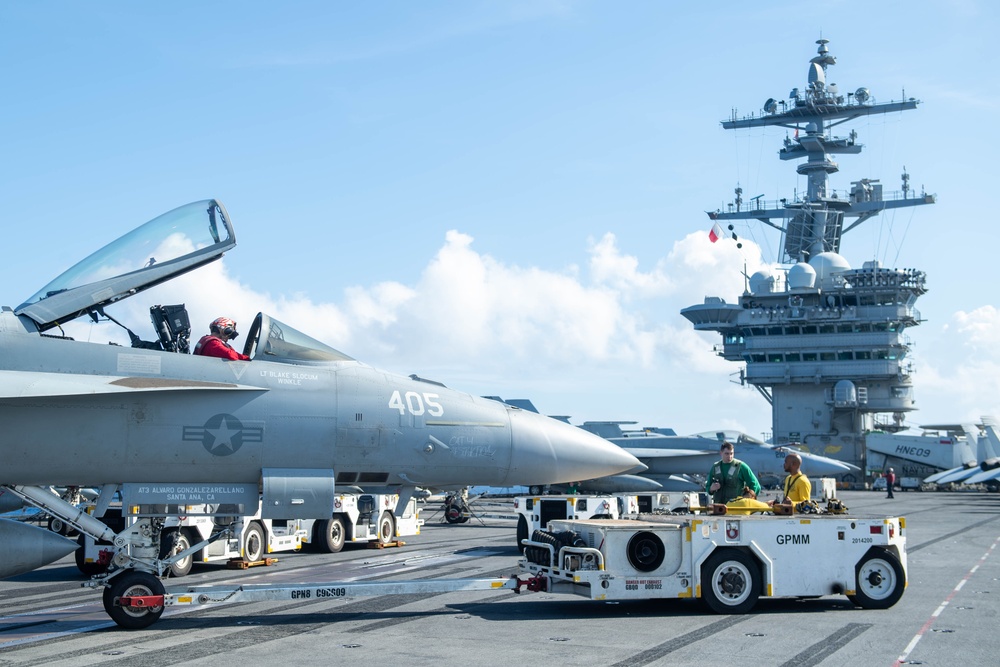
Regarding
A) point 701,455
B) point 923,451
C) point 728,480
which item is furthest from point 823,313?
point 728,480

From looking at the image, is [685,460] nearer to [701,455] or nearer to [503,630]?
[701,455]

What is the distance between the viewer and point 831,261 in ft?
239

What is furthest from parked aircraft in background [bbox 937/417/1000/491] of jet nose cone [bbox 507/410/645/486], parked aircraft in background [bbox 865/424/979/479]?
jet nose cone [bbox 507/410/645/486]

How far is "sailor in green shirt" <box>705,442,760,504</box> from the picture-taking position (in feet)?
45.1

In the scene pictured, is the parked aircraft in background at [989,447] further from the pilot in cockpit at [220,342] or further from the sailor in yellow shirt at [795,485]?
the pilot in cockpit at [220,342]

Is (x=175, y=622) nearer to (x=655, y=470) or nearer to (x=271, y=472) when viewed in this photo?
(x=271, y=472)

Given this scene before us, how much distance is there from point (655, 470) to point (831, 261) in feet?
133

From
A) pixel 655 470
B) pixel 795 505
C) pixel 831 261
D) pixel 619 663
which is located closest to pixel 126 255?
pixel 619 663

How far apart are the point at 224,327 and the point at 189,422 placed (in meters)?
1.25

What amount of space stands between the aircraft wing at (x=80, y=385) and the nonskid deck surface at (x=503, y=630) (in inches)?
99.7

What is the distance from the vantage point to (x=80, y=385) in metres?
10.3

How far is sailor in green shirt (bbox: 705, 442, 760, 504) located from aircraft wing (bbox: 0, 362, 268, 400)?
22.4 ft

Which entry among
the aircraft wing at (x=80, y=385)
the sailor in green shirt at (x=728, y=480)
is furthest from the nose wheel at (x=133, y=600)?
the sailor in green shirt at (x=728, y=480)

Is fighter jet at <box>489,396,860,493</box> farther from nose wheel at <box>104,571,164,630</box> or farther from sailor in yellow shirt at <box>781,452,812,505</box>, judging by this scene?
nose wheel at <box>104,571,164,630</box>
